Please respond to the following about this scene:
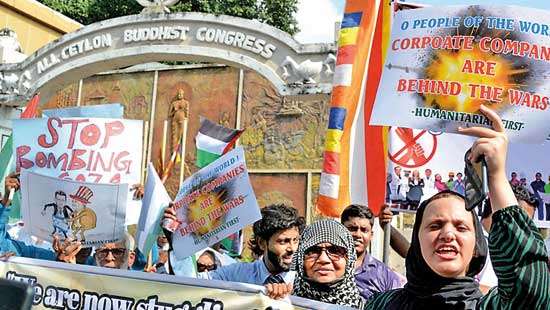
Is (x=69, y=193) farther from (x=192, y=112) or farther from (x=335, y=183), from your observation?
(x=192, y=112)

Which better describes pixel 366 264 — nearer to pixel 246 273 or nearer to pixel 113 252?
pixel 246 273

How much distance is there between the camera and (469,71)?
11.0ft

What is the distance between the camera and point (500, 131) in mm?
1546

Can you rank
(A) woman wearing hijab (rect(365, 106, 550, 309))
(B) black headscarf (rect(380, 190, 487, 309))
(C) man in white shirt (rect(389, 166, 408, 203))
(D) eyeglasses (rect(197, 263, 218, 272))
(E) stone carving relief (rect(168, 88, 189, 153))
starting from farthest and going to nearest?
(E) stone carving relief (rect(168, 88, 189, 153)) < (D) eyeglasses (rect(197, 263, 218, 272)) < (C) man in white shirt (rect(389, 166, 408, 203)) < (B) black headscarf (rect(380, 190, 487, 309)) < (A) woman wearing hijab (rect(365, 106, 550, 309))

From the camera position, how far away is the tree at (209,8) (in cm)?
2262

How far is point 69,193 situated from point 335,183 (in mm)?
1658

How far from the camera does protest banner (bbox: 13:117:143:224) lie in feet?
14.7

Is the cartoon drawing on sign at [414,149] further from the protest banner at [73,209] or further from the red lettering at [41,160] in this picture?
the red lettering at [41,160]

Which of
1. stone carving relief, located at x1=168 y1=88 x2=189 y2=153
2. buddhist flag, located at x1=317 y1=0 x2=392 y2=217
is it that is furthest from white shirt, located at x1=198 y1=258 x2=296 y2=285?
stone carving relief, located at x1=168 y1=88 x2=189 y2=153

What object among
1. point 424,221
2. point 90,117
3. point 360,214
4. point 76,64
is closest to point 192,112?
point 76,64

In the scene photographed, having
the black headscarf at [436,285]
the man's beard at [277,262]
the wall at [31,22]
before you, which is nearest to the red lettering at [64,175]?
the man's beard at [277,262]

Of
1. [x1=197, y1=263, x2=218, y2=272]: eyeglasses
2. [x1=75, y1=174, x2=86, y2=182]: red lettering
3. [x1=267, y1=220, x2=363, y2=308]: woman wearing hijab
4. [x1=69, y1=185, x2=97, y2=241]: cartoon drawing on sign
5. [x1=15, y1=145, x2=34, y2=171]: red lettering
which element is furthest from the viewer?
[x1=15, y1=145, x2=34, y2=171]: red lettering

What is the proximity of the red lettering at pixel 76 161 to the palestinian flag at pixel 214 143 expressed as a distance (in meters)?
0.82

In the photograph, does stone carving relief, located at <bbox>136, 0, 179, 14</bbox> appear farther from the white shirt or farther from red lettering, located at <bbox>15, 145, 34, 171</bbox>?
the white shirt
